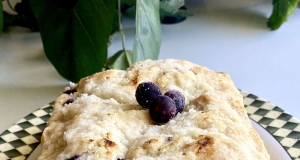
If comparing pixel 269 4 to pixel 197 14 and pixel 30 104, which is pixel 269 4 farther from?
pixel 30 104

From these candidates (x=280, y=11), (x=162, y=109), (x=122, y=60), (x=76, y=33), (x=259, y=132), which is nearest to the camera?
(x=162, y=109)

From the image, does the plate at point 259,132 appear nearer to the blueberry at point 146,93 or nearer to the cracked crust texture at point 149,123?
the cracked crust texture at point 149,123

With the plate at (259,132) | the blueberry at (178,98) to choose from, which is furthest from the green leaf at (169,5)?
the blueberry at (178,98)

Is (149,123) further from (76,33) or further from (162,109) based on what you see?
(76,33)

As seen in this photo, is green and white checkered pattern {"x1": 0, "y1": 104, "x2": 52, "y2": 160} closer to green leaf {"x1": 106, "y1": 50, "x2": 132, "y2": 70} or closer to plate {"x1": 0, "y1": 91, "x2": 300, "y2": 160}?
plate {"x1": 0, "y1": 91, "x2": 300, "y2": 160}

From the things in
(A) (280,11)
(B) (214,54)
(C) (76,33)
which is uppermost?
(C) (76,33)

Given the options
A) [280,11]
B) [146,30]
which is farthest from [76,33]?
[280,11]

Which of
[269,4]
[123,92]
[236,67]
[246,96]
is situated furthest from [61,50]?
[269,4]
